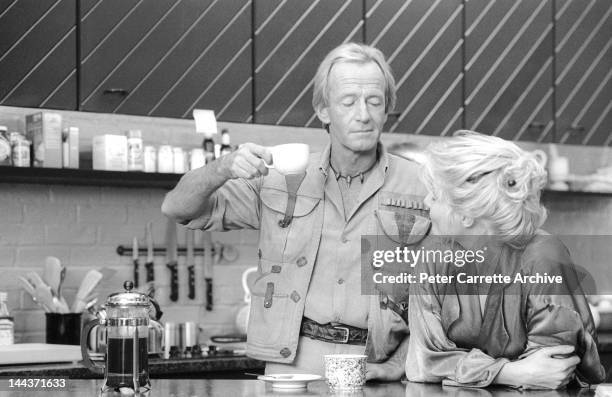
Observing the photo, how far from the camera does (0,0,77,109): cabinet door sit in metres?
4.23

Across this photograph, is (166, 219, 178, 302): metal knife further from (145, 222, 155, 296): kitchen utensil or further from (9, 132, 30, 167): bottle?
(9, 132, 30, 167): bottle

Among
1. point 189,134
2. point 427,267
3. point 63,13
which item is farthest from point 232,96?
point 427,267

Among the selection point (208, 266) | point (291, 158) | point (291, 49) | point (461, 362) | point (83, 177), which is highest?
point (291, 49)

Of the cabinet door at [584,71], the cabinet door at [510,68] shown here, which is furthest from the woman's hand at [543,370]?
the cabinet door at [584,71]

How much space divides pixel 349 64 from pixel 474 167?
0.94 m

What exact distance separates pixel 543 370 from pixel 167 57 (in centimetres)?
270

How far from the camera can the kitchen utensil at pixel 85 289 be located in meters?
4.27

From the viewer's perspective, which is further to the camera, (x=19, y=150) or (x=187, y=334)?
(x=187, y=334)

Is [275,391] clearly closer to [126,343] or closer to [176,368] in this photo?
[126,343]

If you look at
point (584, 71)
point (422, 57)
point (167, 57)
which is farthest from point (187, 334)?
point (584, 71)

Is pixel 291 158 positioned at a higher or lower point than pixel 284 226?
higher

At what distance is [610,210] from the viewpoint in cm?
616

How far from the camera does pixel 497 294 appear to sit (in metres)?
2.45

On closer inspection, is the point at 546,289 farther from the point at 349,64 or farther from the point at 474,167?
the point at 349,64
